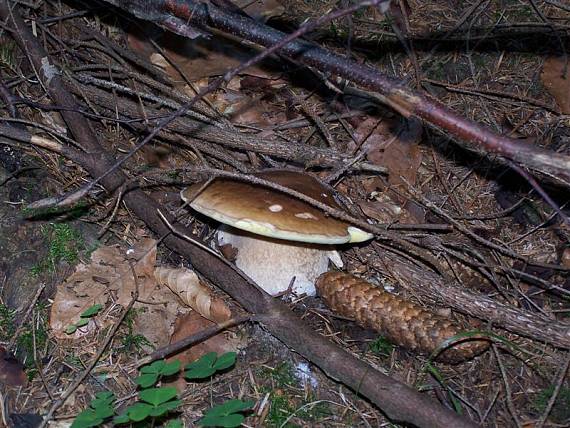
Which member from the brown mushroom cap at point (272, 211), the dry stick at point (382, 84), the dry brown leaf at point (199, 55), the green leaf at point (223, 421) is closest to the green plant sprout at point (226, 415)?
the green leaf at point (223, 421)

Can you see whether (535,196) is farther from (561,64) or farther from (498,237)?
(561,64)

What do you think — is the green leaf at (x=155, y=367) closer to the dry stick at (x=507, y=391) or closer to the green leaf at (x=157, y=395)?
the green leaf at (x=157, y=395)

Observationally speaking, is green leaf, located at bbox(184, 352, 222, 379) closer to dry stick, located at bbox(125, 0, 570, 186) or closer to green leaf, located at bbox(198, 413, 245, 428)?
green leaf, located at bbox(198, 413, 245, 428)

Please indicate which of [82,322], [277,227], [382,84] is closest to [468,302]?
[277,227]

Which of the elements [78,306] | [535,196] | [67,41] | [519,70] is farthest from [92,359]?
[519,70]

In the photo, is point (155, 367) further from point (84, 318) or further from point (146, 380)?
point (84, 318)

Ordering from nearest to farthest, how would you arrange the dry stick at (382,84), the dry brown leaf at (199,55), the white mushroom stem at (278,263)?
the dry stick at (382,84) → the white mushroom stem at (278,263) → the dry brown leaf at (199,55)

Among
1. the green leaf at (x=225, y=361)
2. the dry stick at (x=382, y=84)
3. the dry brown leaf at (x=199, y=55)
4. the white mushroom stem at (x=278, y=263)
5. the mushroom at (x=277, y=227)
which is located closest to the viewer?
the dry stick at (x=382, y=84)
